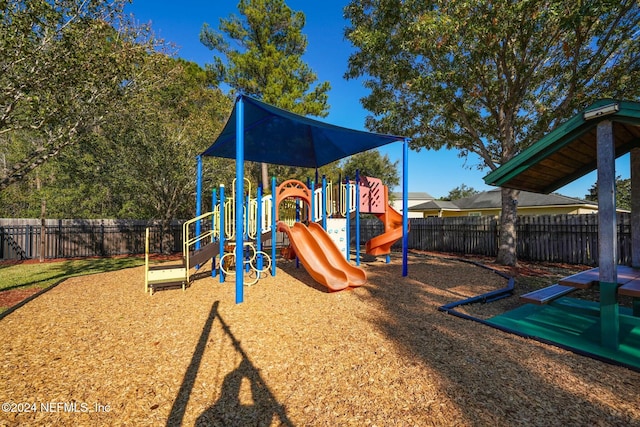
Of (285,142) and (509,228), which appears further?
(509,228)

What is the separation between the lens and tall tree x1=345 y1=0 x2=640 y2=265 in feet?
25.0

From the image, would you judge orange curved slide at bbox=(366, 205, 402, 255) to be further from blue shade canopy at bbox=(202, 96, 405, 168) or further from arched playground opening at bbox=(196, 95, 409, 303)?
blue shade canopy at bbox=(202, 96, 405, 168)

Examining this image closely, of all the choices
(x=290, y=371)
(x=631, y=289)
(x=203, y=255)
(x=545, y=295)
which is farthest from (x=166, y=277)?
(x=631, y=289)

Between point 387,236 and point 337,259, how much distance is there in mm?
3560

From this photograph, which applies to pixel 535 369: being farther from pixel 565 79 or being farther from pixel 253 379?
pixel 565 79

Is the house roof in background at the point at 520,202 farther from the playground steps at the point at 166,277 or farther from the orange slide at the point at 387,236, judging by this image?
the playground steps at the point at 166,277

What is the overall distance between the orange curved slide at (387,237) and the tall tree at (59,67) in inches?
338

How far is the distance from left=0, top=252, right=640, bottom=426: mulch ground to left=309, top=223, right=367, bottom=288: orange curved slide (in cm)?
147

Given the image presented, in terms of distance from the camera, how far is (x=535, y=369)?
2.87 m

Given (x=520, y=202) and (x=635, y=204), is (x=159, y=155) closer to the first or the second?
(x=635, y=204)

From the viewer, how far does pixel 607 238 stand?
3.44 meters

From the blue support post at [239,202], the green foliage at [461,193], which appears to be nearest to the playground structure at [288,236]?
the blue support post at [239,202]

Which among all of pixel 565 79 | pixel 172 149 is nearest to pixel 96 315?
pixel 172 149

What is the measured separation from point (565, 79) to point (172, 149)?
15755mm
